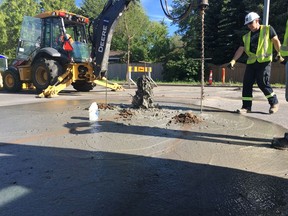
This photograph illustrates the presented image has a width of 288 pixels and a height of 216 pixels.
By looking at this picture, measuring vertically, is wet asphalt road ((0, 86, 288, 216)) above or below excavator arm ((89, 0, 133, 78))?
below

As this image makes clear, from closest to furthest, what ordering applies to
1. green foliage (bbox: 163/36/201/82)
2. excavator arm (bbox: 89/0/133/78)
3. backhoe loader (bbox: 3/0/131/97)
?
excavator arm (bbox: 89/0/133/78), backhoe loader (bbox: 3/0/131/97), green foliage (bbox: 163/36/201/82)

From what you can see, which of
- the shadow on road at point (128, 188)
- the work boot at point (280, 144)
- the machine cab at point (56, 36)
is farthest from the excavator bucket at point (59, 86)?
the work boot at point (280, 144)

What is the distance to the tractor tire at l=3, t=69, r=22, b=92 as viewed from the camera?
13562mm

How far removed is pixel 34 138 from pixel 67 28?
29.4 ft

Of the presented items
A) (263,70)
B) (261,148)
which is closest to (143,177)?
(261,148)

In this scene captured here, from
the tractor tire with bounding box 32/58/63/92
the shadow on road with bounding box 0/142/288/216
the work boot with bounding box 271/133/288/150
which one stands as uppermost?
the tractor tire with bounding box 32/58/63/92

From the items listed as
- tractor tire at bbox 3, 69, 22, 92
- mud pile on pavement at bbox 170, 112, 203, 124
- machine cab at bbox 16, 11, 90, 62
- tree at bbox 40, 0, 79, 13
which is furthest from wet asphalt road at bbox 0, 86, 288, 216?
tree at bbox 40, 0, 79, 13

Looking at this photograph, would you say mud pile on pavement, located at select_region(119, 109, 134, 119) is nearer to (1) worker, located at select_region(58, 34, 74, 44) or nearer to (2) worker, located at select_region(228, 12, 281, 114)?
(2) worker, located at select_region(228, 12, 281, 114)

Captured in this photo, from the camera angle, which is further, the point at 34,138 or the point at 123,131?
the point at 123,131

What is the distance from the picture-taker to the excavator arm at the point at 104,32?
11.4 metres

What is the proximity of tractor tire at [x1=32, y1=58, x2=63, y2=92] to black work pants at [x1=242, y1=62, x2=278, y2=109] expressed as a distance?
7.50 m

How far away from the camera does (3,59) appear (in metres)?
26.9

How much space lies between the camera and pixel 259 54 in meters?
6.45

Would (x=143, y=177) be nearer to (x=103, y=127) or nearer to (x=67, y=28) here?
(x=103, y=127)
